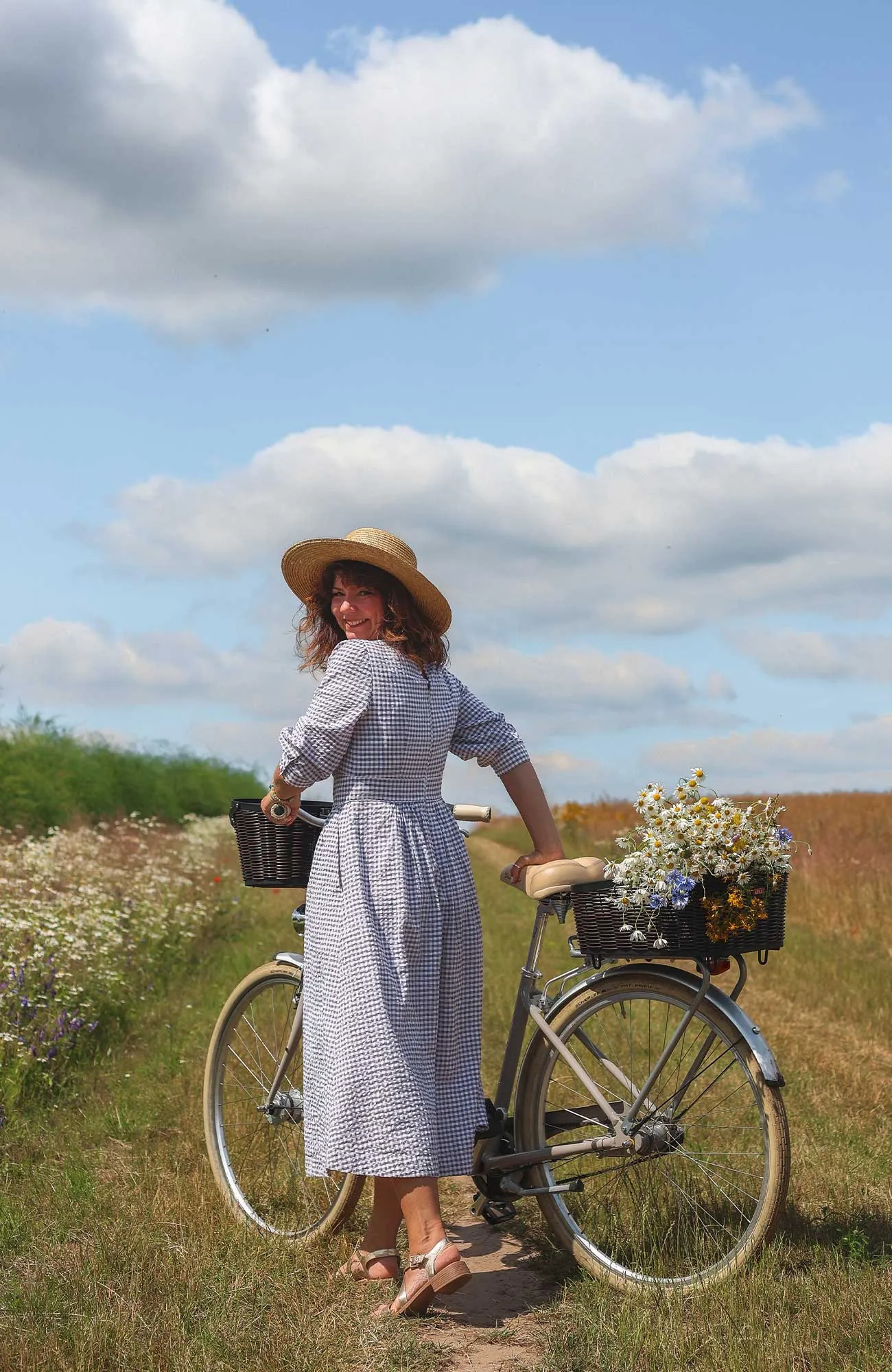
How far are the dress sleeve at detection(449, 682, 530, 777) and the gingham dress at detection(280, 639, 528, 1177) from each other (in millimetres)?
182

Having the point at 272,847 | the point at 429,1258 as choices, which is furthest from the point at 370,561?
the point at 429,1258

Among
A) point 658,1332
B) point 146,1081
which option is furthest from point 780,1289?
point 146,1081

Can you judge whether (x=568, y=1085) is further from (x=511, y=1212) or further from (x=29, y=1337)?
(x=29, y=1337)

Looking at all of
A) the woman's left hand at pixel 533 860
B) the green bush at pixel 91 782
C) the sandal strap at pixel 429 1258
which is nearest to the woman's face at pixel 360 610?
the woman's left hand at pixel 533 860

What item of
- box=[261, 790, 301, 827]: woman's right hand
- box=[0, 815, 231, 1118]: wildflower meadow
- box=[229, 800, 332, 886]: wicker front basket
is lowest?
box=[0, 815, 231, 1118]: wildflower meadow

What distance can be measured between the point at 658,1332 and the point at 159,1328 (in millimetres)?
1487

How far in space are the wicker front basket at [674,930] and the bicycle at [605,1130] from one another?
Result: 19mm

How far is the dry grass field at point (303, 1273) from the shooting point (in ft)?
12.5

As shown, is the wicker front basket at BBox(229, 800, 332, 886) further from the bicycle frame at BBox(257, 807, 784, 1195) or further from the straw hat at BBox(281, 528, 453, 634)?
the straw hat at BBox(281, 528, 453, 634)

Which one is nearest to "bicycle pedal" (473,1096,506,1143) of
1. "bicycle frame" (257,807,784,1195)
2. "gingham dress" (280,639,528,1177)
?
"bicycle frame" (257,807,784,1195)

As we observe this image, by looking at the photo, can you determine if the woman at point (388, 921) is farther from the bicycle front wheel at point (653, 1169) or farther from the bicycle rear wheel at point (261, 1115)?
the bicycle rear wheel at point (261, 1115)

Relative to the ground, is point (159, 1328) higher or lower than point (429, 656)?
lower

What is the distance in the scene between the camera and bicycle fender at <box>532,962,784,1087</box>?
13.5 feet

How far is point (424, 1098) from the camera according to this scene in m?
4.33
